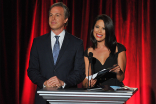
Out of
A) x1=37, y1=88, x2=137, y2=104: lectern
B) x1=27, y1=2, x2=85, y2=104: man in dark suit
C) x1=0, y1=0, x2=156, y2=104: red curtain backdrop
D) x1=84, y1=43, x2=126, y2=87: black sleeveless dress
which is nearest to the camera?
x1=37, y1=88, x2=137, y2=104: lectern

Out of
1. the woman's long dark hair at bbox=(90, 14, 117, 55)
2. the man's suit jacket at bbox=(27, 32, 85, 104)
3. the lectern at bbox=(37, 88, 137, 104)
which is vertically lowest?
the lectern at bbox=(37, 88, 137, 104)

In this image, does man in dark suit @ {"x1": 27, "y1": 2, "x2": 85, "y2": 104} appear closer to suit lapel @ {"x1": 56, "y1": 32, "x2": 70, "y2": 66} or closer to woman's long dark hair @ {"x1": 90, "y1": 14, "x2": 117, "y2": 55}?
suit lapel @ {"x1": 56, "y1": 32, "x2": 70, "y2": 66}

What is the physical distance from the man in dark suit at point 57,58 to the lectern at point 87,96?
1.57 ft

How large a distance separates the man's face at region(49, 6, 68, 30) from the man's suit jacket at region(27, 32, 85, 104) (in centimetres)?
15

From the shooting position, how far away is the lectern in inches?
58.4

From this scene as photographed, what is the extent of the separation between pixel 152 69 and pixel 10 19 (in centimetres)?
270

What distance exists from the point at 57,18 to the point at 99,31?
52 cm

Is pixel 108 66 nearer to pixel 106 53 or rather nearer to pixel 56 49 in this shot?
pixel 106 53

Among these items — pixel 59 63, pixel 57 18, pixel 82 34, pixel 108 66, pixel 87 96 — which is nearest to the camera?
pixel 87 96

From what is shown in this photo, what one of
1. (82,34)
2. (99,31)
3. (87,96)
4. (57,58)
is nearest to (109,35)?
(99,31)

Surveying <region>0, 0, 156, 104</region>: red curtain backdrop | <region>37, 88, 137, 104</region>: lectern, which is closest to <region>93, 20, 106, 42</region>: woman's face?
<region>37, 88, 137, 104</region>: lectern

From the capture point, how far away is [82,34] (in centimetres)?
395

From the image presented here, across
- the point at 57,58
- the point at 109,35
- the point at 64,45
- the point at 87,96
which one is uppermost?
the point at 109,35

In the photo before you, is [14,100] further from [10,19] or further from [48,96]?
[48,96]
